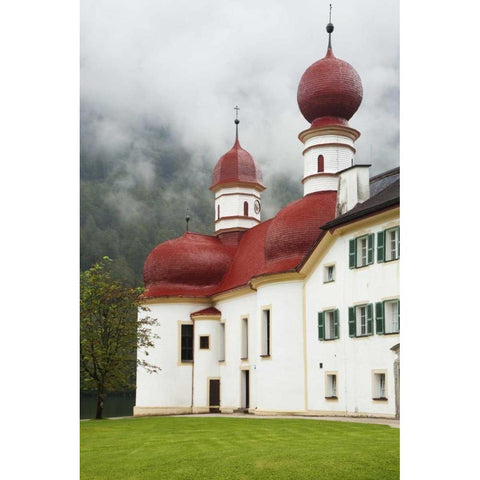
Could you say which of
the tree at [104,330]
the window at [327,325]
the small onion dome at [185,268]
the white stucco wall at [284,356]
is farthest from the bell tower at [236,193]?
the window at [327,325]

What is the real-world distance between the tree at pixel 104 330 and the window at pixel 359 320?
847cm

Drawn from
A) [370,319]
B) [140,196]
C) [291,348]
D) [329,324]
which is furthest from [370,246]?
[140,196]

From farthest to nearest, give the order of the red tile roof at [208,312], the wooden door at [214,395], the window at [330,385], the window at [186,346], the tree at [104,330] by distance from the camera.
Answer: the window at [186,346] < the red tile roof at [208,312] < the wooden door at [214,395] < the tree at [104,330] < the window at [330,385]

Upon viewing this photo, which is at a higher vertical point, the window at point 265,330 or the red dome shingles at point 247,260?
the red dome shingles at point 247,260

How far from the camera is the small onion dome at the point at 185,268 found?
36.4 metres

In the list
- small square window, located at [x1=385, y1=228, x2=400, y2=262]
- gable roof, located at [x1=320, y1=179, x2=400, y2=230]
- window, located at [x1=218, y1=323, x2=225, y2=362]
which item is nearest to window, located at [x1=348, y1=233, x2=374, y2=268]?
gable roof, located at [x1=320, y1=179, x2=400, y2=230]

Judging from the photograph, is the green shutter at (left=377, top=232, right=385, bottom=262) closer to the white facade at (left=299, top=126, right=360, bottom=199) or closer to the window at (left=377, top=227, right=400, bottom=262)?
the window at (left=377, top=227, right=400, bottom=262)

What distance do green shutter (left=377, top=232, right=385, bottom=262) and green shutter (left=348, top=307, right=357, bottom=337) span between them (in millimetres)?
2267

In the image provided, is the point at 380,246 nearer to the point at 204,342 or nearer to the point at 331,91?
the point at 331,91

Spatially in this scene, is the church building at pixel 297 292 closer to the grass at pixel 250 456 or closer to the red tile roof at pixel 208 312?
the red tile roof at pixel 208 312
